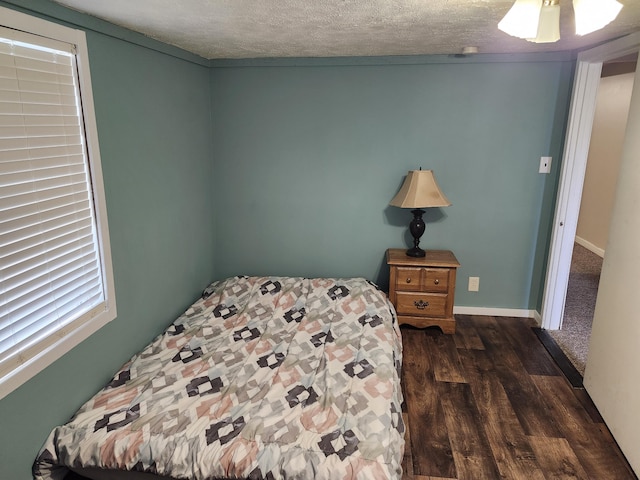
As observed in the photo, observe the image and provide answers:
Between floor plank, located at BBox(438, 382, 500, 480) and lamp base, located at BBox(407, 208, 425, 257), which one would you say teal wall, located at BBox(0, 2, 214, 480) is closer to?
lamp base, located at BBox(407, 208, 425, 257)

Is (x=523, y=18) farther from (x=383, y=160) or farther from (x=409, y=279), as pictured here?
(x=409, y=279)

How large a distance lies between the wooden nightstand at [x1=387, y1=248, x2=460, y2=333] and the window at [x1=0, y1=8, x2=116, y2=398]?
1.99 meters

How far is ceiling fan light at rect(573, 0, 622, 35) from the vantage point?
1.34m

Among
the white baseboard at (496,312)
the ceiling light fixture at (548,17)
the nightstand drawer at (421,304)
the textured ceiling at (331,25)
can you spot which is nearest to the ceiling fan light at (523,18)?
the ceiling light fixture at (548,17)

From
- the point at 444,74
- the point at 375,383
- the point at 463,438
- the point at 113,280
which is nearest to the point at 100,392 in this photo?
the point at 113,280

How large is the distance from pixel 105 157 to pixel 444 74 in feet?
7.78

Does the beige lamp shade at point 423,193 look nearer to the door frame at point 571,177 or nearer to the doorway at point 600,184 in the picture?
the door frame at point 571,177

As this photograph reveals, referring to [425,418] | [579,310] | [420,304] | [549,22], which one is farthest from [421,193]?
[579,310]

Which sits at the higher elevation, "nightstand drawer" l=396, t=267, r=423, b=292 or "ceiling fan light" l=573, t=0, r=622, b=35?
"ceiling fan light" l=573, t=0, r=622, b=35

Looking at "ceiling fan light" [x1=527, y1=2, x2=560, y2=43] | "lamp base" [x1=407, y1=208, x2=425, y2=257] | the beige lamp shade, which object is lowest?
"lamp base" [x1=407, y1=208, x2=425, y2=257]

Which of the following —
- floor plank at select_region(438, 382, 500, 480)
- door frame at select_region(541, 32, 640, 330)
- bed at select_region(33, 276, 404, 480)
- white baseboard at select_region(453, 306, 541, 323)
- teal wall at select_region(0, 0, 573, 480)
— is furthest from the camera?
white baseboard at select_region(453, 306, 541, 323)

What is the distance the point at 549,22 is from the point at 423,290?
208 cm

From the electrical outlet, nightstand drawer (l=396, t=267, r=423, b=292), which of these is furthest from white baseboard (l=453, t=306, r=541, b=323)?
the electrical outlet

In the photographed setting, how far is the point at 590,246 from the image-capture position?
535 centimetres
